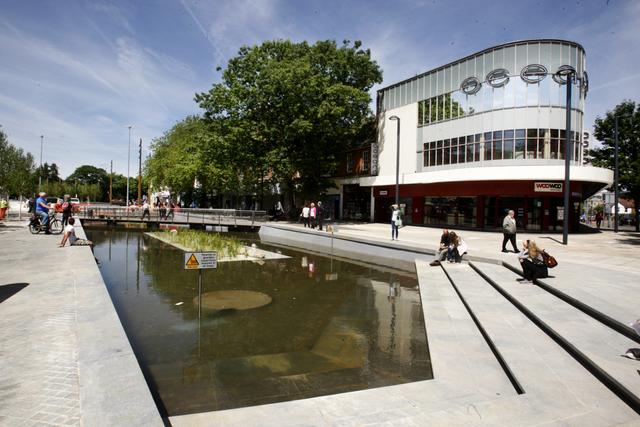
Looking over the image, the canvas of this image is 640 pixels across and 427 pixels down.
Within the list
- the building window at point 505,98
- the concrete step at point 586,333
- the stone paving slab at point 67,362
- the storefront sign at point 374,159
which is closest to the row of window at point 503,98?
the building window at point 505,98

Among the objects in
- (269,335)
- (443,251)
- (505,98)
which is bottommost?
(269,335)

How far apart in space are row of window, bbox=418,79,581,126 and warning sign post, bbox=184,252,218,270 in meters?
27.1

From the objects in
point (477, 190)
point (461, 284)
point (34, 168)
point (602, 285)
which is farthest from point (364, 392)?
point (34, 168)

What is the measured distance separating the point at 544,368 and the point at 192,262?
225 inches

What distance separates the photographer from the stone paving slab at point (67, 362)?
3.53 metres

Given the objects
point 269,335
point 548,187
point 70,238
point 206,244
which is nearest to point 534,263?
point 269,335

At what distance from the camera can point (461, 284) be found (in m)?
10.4

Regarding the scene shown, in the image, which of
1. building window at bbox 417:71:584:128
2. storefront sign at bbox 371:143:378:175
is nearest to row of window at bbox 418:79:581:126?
building window at bbox 417:71:584:128

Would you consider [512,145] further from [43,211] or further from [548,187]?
[43,211]

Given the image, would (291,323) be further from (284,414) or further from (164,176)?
(164,176)

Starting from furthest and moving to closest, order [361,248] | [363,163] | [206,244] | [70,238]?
[363,163]
[361,248]
[206,244]
[70,238]

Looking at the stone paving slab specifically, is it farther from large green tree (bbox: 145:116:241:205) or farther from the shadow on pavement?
large green tree (bbox: 145:116:241:205)

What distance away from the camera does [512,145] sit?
90.5ft

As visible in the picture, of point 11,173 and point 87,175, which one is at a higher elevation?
point 87,175
